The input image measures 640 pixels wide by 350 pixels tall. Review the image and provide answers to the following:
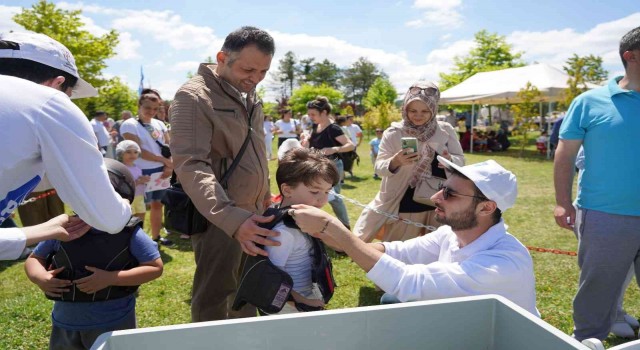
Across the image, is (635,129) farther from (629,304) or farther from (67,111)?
(67,111)

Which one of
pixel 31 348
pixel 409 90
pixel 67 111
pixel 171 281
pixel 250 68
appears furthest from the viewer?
pixel 171 281

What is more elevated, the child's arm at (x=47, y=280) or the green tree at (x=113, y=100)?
the green tree at (x=113, y=100)

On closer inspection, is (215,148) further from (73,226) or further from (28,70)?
(28,70)

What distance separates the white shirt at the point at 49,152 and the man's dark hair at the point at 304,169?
849 mm

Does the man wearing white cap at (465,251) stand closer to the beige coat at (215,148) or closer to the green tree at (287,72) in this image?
the beige coat at (215,148)

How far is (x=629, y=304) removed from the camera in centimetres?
414

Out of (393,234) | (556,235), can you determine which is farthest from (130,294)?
(556,235)

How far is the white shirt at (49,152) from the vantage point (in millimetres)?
1433

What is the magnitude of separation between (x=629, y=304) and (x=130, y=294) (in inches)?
169

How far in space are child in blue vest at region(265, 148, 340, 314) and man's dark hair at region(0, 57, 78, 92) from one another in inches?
41.8

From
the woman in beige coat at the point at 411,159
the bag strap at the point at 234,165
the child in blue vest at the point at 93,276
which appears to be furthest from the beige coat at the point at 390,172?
the child in blue vest at the point at 93,276

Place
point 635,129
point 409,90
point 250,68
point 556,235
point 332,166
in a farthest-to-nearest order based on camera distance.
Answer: point 556,235 → point 409,90 → point 635,129 → point 250,68 → point 332,166

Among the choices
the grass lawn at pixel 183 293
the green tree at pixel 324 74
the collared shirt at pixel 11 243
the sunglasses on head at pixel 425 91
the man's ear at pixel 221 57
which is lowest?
the grass lawn at pixel 183 293

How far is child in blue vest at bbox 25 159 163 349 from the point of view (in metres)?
2.25
